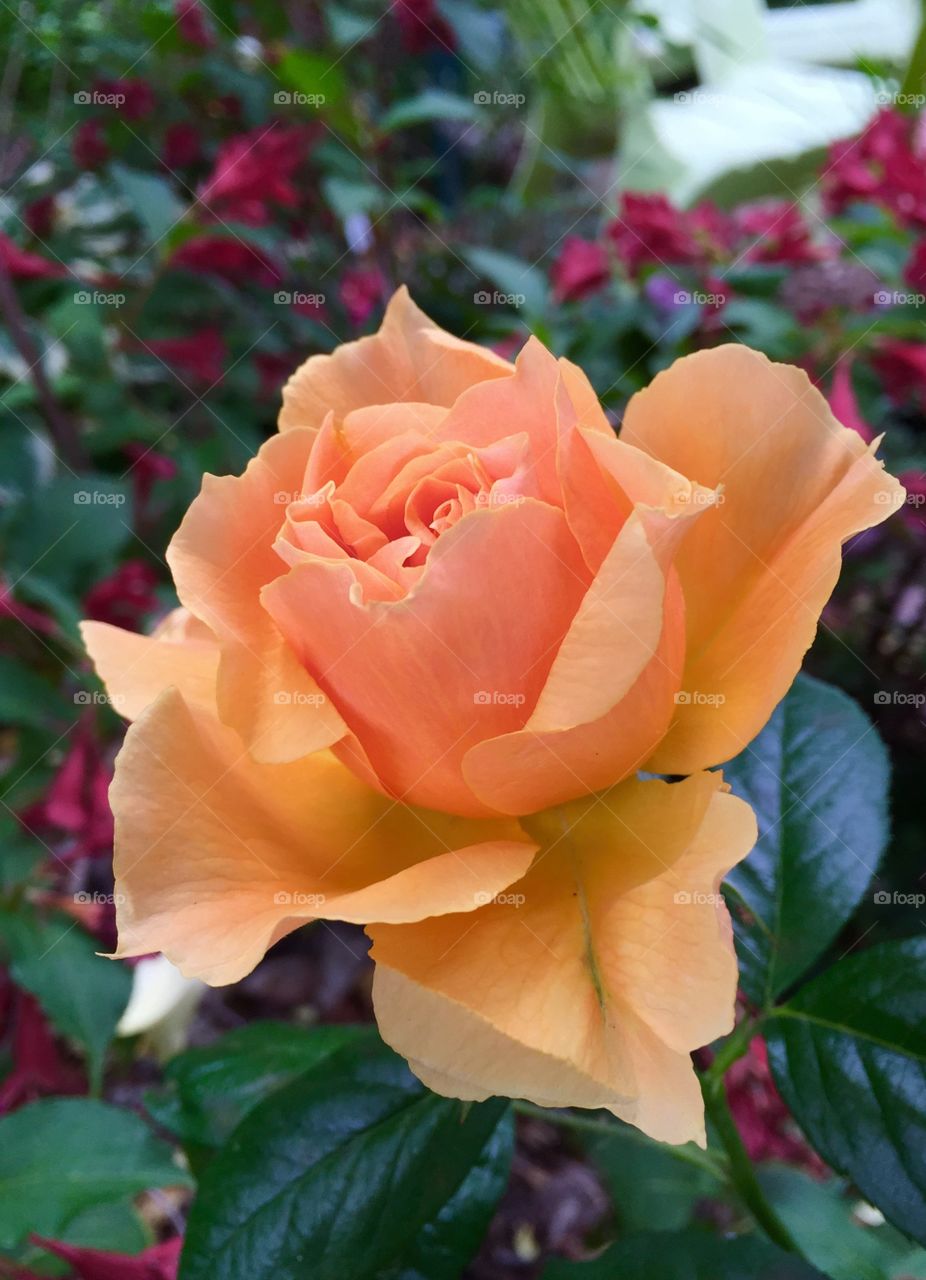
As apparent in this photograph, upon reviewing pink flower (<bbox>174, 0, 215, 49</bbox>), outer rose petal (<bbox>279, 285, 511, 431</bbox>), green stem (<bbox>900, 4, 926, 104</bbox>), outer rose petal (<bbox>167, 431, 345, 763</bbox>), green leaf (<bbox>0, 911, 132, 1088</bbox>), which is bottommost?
green leaf (<bbox>0, 911, 132, 1088</bbox>)

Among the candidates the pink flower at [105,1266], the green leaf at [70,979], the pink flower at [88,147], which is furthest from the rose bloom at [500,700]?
the pink flower at [88,147]

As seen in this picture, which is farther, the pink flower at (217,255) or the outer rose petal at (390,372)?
the pink flower at (217,255)

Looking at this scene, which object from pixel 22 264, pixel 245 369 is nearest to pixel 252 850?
pixel 22 264

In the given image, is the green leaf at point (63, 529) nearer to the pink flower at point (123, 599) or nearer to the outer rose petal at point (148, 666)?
the pink flower at point (123, 599)

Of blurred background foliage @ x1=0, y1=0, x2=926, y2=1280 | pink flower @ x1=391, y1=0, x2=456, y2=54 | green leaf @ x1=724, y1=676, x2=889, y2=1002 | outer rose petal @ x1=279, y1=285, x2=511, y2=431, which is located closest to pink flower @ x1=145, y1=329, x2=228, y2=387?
blurred background foliage @ x1=0, y1=0, x2=926, y2=1280

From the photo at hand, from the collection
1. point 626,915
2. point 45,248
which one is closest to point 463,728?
point 626,915

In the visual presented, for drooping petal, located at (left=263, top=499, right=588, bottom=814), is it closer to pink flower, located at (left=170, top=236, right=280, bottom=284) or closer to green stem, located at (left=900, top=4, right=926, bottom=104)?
pink flower, located at (left=170, top=236, right=280, bottom=284)

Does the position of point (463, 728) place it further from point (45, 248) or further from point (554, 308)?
point (45, 248)
